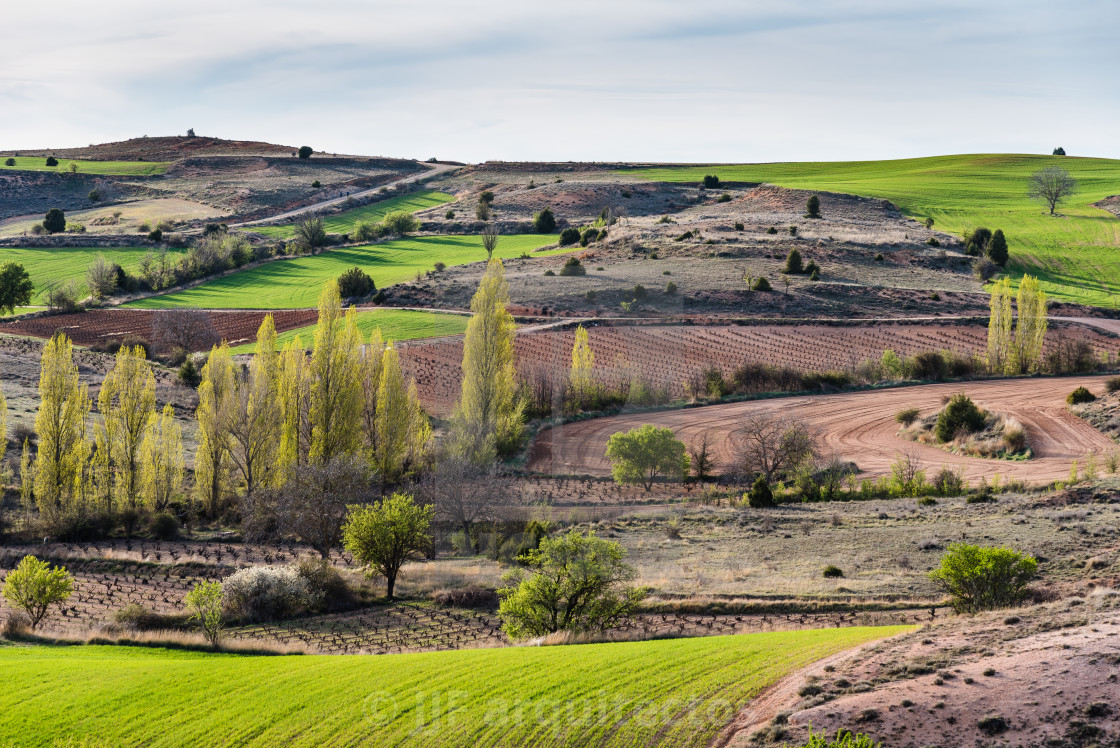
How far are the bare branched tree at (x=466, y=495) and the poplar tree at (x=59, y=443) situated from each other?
1712 centimetres

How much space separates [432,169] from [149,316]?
96100 mm

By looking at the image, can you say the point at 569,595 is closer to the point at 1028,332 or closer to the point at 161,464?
the point at 161,464

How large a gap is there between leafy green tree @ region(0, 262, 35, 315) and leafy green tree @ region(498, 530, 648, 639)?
257 feet

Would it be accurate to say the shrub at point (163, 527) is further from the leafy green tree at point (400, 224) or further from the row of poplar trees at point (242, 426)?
the leafy green tree at point (400, 224)

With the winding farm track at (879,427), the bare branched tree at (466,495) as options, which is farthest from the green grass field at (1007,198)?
the bare branched tree at (466,495)

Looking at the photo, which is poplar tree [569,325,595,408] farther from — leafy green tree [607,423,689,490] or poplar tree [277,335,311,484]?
poplar tree [277,335,311,484]

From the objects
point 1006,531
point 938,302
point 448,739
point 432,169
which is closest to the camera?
point 448,739

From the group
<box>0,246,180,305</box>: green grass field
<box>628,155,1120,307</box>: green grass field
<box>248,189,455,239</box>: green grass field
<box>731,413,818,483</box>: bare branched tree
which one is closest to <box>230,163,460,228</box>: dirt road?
<box>248,189,455,239</box>: green grass field

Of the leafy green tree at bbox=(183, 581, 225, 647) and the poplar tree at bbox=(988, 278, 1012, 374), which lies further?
the poplar tree at bbox=(988, 278, 1012, 374)

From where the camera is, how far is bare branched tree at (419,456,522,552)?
4281 centimetres

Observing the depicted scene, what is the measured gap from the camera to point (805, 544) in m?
39.3

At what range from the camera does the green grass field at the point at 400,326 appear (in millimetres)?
79125

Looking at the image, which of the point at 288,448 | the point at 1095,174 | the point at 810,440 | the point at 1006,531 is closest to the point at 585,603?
the point at 1006,531

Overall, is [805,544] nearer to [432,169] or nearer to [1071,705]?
[1071,705]
